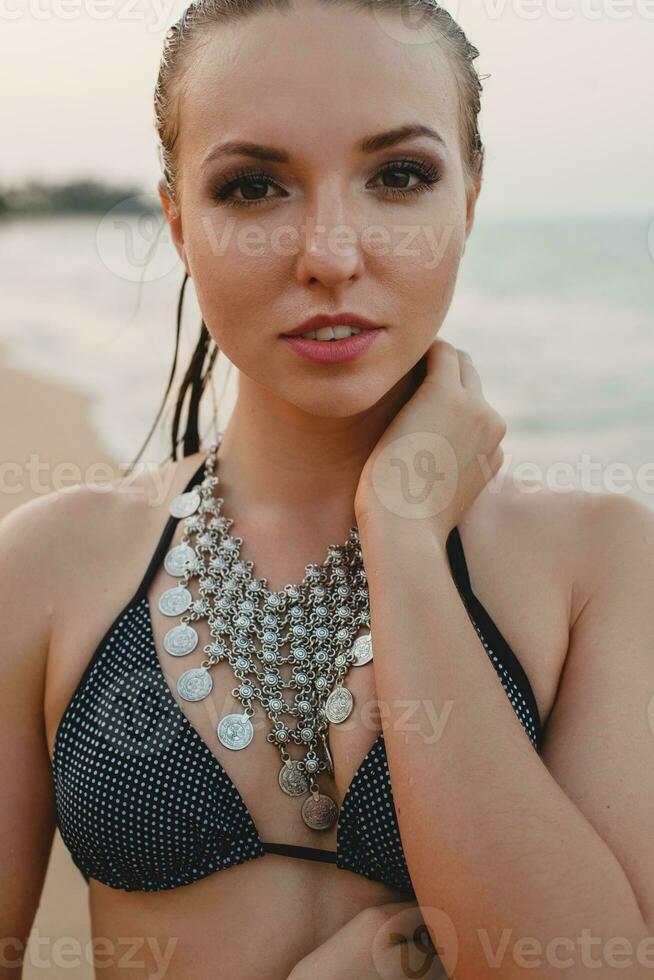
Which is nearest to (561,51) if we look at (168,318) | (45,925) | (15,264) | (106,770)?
(168,318)

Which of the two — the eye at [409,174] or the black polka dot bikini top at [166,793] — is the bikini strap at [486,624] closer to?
the black polka dot bikini top at [166,793]

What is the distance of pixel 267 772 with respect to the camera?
2.05 m

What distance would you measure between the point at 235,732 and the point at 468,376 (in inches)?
35.3

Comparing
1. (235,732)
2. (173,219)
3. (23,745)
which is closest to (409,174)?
(173,219)

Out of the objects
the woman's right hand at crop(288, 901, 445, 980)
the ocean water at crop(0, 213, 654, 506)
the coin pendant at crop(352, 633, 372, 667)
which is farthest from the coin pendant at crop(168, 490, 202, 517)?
the ocean water at crop(0, 213, 654, 506)

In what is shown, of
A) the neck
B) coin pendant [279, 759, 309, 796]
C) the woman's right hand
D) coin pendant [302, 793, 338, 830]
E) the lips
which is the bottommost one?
the woman's right hand

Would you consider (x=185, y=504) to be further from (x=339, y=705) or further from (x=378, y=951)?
(x=378, y=951)

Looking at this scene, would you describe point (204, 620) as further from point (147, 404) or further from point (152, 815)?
point (147, 404)

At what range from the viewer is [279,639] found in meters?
2.21

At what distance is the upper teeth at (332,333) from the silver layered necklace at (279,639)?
A: 480 millimetres

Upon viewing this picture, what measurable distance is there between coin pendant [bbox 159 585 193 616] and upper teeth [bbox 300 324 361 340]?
615 mm

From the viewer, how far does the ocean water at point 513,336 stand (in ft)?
28.5

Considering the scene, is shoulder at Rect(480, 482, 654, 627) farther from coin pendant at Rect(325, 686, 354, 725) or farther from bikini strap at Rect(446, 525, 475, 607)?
coin pendant at Rect(325, 686, 354, 725)

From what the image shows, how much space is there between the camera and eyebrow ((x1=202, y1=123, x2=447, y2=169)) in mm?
1959
